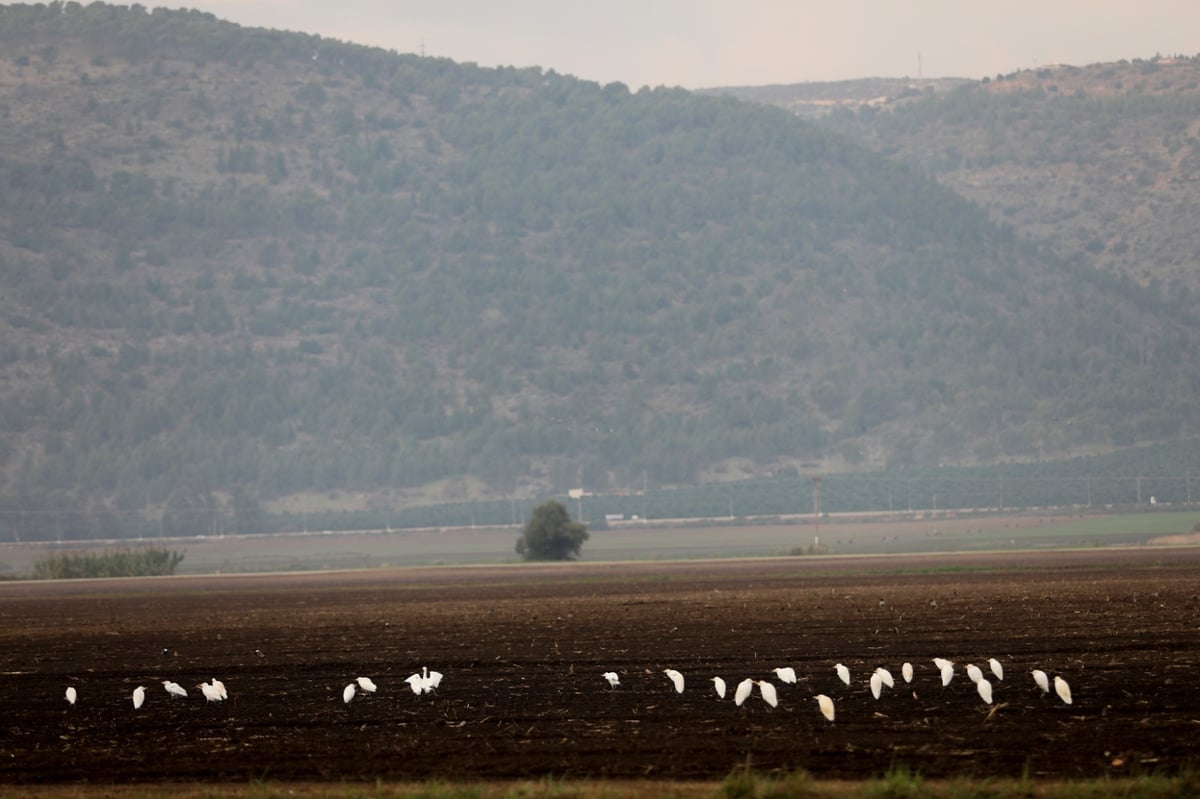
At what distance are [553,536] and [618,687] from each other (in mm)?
73863

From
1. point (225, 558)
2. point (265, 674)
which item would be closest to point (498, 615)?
point (265, 674)

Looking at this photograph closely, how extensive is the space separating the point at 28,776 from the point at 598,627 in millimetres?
19701

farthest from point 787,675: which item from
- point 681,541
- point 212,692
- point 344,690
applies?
point 681,541

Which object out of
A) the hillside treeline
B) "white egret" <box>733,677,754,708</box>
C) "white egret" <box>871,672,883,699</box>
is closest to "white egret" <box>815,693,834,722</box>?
"white egret" <box>871,672,883,699</box>

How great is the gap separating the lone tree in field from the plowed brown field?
4547cm

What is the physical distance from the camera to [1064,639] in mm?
33406

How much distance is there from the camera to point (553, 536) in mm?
102375

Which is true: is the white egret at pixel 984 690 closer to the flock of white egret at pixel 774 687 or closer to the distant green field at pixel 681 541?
the flock of white egret at pixel 774 687

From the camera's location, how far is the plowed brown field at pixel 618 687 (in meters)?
22.3

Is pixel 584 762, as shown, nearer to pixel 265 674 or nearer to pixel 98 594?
pixel 265 674

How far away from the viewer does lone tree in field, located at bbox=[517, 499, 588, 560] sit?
102 meters

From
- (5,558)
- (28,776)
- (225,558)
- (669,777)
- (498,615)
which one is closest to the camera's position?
(669,777)

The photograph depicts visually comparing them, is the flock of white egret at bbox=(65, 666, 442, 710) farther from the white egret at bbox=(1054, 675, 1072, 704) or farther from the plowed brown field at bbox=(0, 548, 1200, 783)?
the white egret at bbox=(1054, 675, 1072, 704)

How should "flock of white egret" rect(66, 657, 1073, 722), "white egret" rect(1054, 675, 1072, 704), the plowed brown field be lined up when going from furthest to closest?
1. "flock of white egret" rect(66, 657, 1073, 722)
2. "white egret" rect(1054, 675, 1072, 704)
3. the plowed brown field
